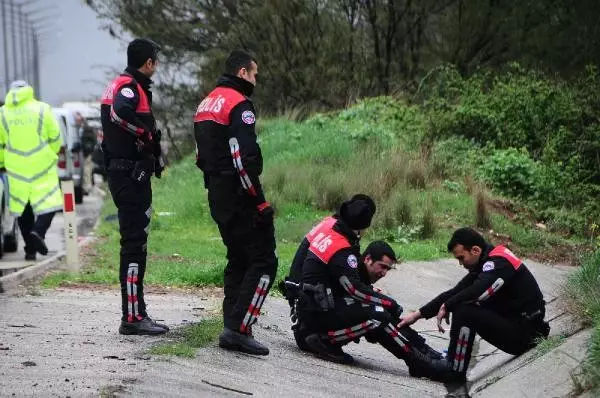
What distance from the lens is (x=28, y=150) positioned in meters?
12.4

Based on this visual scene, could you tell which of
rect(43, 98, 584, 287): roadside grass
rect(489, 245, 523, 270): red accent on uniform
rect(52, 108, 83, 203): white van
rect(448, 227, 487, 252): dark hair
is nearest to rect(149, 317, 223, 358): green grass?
rect(448, 227, 487, 252): dark hair

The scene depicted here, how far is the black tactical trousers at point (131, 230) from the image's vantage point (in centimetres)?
791

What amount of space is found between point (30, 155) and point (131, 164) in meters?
4.81

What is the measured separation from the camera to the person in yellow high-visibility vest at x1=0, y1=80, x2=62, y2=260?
12.3 meters

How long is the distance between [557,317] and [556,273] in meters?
3.56

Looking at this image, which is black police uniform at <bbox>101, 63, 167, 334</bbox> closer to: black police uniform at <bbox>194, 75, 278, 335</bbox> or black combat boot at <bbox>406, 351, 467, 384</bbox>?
black police uniform at <bbox>194, 75, 278, 335</bbox>

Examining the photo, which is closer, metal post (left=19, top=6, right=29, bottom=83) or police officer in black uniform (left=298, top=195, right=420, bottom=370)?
police officer in black uniform (left=298, top=195, right=420, bottom=370)

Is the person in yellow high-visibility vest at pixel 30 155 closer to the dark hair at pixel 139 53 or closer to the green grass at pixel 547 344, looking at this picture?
the dark hair at pixel 139 53

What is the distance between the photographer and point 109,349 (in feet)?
24.6

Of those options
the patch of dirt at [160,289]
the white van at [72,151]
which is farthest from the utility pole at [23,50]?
the patch of dirt at [160,289]

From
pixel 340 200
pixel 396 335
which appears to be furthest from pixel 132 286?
pixel 340 200

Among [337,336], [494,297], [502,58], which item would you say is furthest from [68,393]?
[502,58]

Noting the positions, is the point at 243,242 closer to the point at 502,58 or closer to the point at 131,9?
the point at 502,58

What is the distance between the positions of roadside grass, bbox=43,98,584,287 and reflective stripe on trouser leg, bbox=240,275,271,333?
3.57 metres
